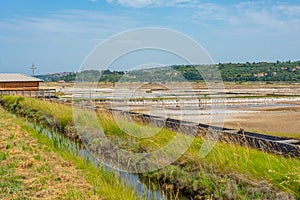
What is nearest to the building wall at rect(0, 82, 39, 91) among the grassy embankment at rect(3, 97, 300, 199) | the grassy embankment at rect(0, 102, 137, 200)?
the grassy embankment at rect(0, 102, 137, 200)

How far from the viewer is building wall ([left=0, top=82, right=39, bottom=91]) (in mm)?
45312

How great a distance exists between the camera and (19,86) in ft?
150

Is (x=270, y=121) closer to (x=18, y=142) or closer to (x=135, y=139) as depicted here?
(x=135, y=139)

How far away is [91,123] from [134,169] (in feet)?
16.8

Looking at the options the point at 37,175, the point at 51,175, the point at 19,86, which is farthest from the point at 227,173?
the point at 19,86

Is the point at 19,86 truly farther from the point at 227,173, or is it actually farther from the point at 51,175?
the point at 227,173

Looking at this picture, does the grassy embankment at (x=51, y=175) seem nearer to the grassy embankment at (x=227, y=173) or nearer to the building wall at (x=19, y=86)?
the grassy embankment at (x=227, y=173)

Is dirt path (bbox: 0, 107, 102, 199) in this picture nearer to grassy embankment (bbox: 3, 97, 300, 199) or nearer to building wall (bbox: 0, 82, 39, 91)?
grassy embankment (bbox: 3, 97, 300, 199)

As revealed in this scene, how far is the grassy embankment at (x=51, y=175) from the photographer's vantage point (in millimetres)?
6355

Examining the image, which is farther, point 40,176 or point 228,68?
point 228,68

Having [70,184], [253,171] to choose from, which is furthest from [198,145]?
[70,184]

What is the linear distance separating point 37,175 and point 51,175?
0.84 ft

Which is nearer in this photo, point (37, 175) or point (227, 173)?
point (227, 173)

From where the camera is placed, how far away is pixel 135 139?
1093 centimetres
